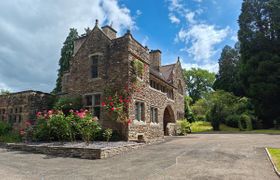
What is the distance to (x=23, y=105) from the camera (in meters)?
16.6

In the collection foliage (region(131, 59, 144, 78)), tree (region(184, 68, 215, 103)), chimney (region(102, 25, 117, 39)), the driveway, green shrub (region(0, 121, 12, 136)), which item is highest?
tree (region(184, 68, 215, 103))

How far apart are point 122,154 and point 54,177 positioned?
4246mm

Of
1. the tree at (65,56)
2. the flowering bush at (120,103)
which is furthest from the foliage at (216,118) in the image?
the tree at (65,56)

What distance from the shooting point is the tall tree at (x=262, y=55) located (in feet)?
85.0

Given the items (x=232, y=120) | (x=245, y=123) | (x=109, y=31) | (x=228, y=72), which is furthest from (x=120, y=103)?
(x=228, y=72)

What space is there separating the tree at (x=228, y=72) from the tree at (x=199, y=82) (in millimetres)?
12082

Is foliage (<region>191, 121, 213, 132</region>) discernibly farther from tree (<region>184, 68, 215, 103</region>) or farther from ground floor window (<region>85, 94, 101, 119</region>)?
tree (<region>184, 68, 215, 103</region>)

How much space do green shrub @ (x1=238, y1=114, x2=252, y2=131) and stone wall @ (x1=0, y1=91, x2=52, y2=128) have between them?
22.0 metres

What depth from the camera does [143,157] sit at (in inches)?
376

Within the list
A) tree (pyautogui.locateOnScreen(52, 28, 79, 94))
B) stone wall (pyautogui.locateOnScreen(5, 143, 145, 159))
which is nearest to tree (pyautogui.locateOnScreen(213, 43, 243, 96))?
tree (pyautogui.locateOnScreen(52, 28, 79, 94))

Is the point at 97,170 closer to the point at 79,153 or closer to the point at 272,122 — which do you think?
the point at 79,153

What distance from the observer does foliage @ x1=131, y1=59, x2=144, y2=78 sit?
14715 mm

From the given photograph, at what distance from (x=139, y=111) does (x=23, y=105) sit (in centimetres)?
903

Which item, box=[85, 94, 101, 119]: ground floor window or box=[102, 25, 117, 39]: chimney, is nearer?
box=[85, 94, 101, 119]: ground floor window
